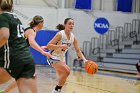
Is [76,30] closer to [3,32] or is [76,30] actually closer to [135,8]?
[135,8]

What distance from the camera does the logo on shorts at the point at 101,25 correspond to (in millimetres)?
20281

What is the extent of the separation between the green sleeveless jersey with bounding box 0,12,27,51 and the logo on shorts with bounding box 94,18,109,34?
16.5 meters

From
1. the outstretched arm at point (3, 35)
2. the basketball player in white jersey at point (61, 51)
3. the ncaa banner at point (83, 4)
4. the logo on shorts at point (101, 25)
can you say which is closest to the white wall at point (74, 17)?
Result: the logo on shorts at point (101, 25)

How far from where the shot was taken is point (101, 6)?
2100cm

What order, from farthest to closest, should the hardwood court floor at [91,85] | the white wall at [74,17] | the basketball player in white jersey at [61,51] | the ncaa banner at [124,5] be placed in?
1. the ncaa banner at [124,5]
2. the white wall at [74,17]
3. the hardwood court floor at [91,85]
4. the basketball player in white jersey at [61,51]

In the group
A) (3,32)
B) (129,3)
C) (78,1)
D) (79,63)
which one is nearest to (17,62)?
(3,32)

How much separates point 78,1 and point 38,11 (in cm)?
249

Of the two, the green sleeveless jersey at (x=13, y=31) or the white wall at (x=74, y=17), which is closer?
the green sleeveless jersey at (x=13, y=31)

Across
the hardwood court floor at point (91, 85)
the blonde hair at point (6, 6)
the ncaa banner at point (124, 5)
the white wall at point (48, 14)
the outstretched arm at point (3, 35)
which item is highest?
the ncaa banner at point (124, 5)

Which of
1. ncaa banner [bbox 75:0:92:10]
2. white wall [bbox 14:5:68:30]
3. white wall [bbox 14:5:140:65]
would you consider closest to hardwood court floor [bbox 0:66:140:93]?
white wall [bbox 14:5:140:65]

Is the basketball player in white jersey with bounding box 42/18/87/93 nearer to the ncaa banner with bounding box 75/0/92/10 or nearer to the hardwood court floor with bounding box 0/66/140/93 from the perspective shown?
the hardwood court floor with bounding box 0/66/140/93

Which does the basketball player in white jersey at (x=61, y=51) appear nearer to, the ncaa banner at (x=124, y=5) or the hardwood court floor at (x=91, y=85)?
the hardwood court floor at (x=91, y=85)

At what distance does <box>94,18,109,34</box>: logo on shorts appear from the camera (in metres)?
20.3

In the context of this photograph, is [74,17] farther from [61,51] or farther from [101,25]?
[61,51]
